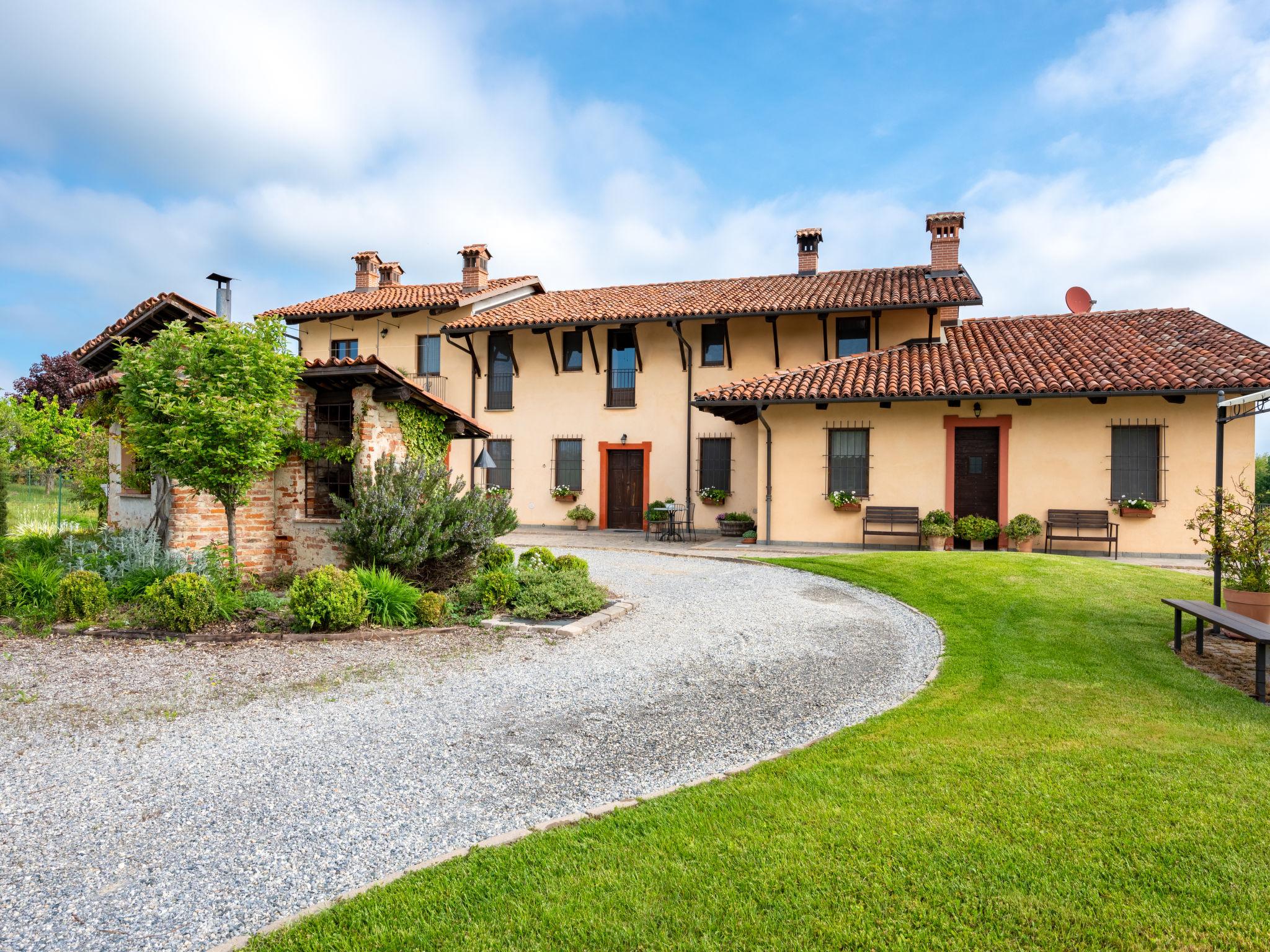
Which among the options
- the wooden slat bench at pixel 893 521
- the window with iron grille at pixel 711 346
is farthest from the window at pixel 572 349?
the wooden slat bench at pixel 893 521

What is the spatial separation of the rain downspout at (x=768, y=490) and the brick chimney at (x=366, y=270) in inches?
625

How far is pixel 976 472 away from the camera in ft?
47.6

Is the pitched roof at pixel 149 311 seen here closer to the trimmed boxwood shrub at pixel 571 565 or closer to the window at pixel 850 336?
the trimmed boxwood shrub at pixel 571 565

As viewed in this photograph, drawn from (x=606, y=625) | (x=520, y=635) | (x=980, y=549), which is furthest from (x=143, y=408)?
(x=980, y=549)

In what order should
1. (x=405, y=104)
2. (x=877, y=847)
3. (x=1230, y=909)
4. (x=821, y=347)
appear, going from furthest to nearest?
(x=821, y=347)
(x=405, y=104)
(x=877, y=847)
(x=1230, y=909)

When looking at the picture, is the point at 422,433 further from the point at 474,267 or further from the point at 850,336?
the point at 474,267

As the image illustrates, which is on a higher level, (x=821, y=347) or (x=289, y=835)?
(x=821, y=347)

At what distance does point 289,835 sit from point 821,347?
56.5ft

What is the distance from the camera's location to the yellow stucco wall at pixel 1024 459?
522 inches

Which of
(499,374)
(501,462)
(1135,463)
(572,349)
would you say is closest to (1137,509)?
(1135,463)

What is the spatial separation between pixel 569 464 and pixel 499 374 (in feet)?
11.7

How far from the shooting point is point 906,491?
14.7 meters

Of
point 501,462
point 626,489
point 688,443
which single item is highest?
point 688,443

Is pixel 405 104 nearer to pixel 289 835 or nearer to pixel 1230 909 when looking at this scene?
pixel 289 835
